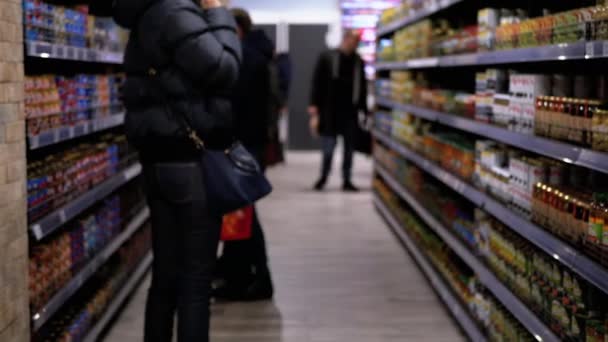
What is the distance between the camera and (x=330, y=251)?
23.4 ft

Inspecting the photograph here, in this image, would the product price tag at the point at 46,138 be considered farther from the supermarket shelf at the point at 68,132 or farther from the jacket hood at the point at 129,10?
the jacket hood at the point at 129,10

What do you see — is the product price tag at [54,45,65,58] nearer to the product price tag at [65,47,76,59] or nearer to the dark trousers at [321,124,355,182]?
the product price tag at [65,47,76,59]

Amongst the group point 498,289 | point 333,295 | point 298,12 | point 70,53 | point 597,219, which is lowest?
point 333,295

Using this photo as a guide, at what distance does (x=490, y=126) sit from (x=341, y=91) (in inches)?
238

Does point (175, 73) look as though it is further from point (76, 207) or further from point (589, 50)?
point (589, 50)

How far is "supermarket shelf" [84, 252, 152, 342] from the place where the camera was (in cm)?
445

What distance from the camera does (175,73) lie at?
3.31 meters

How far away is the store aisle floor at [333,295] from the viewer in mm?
4824

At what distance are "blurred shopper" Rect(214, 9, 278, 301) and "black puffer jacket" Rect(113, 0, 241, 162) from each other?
186 cm

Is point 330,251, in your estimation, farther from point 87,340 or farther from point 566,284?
point 566,284

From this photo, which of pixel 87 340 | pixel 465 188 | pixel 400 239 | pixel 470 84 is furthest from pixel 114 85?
pixel 400 239

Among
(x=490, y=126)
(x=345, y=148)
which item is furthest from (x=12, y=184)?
(x=345, y=148)

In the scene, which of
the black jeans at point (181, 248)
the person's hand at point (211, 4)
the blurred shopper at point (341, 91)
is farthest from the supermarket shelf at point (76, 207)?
the blurred shopper at point (341, 91)

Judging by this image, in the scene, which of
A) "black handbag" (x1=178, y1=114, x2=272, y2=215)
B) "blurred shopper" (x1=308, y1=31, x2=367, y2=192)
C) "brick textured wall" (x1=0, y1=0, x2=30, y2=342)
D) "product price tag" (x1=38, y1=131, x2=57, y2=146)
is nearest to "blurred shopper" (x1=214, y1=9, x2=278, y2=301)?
"product price tag" (x1=38, y1=131, x2=57, y2=146)
